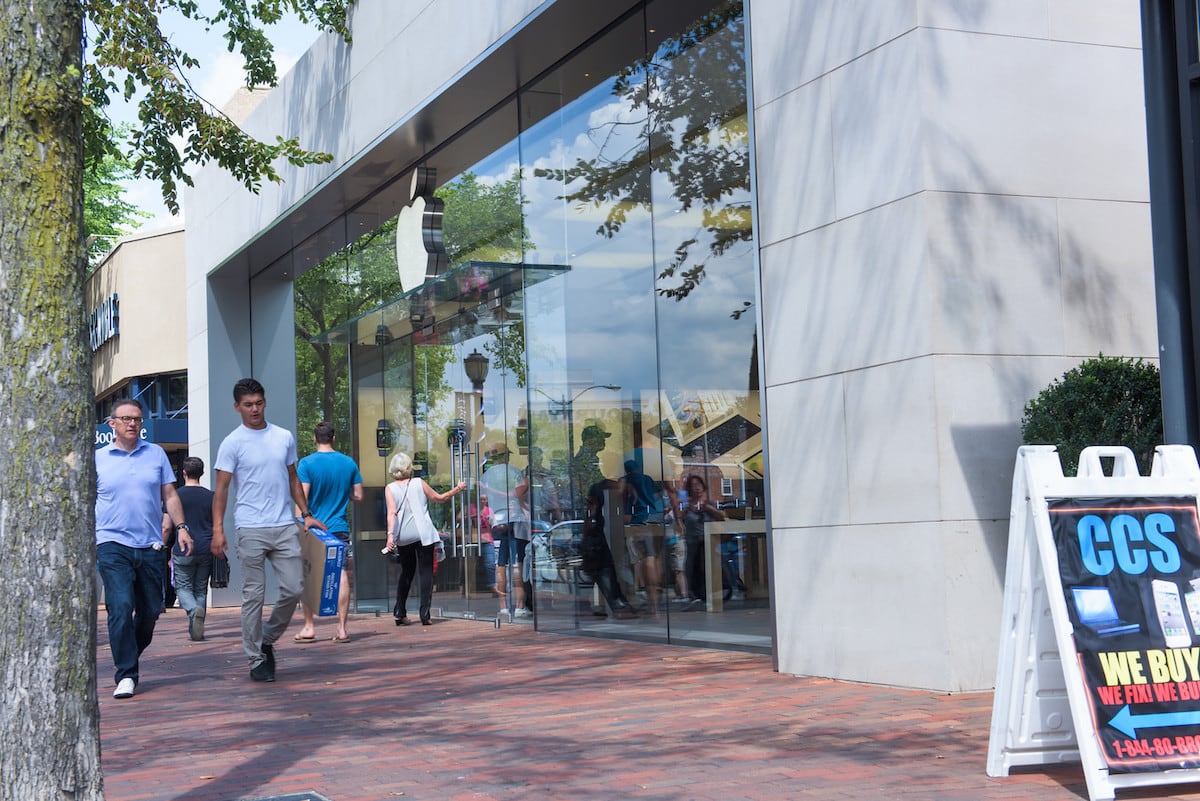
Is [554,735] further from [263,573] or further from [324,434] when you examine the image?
[324,434]

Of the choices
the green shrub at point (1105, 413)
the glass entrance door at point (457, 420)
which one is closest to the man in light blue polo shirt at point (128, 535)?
the glass entrance door at point (457, 420)

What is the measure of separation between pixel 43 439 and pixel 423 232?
12.1 m

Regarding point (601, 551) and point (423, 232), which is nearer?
point (601, 551)

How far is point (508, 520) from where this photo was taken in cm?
1386

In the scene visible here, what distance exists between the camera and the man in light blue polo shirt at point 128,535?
8617 millimetres

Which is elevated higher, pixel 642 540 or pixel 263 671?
pixel 642 540

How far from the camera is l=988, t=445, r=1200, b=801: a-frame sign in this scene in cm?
479

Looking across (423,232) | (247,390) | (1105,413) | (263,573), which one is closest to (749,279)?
(1105,413)

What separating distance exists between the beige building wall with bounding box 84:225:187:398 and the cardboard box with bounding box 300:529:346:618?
67.8 feet

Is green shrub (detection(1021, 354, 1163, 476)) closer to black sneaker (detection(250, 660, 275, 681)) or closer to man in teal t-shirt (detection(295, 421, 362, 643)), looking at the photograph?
black sneaker (detection(250, 660, 275, 681))

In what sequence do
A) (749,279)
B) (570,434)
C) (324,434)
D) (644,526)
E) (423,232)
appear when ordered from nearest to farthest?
1. (749,279)
2. (644,526)
3. (570,434)
4. (324,434)
5. (423,232)

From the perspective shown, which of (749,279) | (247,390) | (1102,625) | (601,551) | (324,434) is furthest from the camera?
(324,434)

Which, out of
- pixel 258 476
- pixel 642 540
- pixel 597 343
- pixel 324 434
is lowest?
pixel 642 540

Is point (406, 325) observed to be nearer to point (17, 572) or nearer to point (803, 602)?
point (803, 602)
